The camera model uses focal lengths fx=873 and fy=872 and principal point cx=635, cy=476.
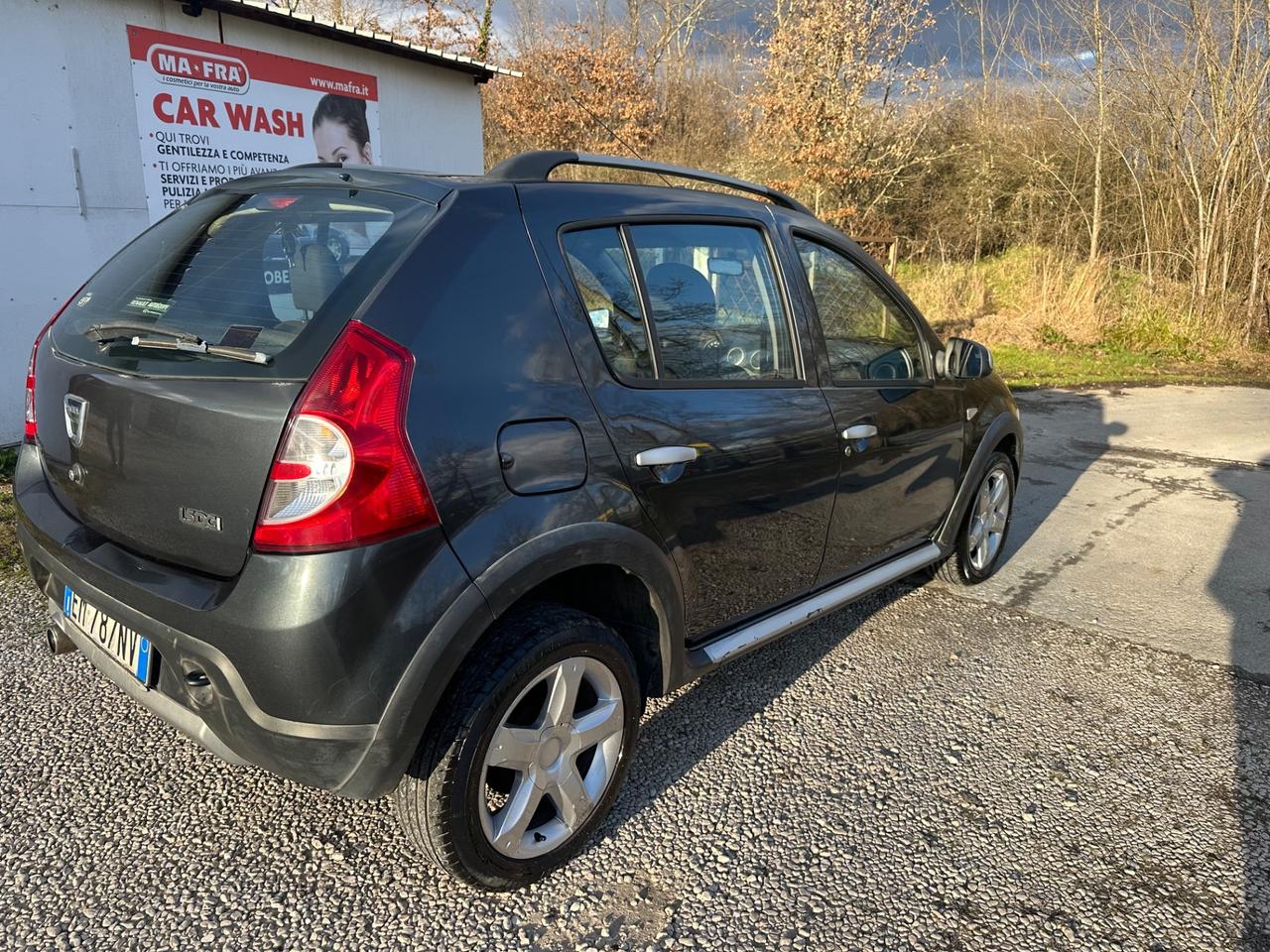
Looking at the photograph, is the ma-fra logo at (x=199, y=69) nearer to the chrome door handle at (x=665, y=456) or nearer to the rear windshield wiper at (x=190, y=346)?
the rear windshield wiper at (x=190, y=346)

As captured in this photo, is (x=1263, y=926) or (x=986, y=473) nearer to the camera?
(x=1263, y=926)

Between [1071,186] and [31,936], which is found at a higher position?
[1071,186]

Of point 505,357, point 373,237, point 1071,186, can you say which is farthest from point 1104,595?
point 1071,186

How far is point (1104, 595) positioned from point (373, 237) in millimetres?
4149

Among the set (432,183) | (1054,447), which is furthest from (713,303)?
(1054,447)

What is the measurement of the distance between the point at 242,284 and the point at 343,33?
667 centimetres

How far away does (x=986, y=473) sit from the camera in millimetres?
4293

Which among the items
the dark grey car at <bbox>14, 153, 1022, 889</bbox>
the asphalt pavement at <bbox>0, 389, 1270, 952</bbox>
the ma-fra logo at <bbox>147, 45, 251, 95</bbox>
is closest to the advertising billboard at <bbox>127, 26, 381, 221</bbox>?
the ma-fra logo at <bbox>147, 45, 251, 95</bbox>

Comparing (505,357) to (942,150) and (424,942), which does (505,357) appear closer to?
(424,942)

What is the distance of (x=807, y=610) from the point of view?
3.14 metres

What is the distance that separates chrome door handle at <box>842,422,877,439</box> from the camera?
3152mm

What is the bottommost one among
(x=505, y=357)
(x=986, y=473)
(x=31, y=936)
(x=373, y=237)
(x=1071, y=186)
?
(x=31, y=936)

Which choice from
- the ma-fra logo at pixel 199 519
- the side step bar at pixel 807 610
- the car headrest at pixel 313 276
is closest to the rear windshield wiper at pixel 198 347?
the car headrest at pixel 313 276

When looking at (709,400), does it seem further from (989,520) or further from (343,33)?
(343,33)
